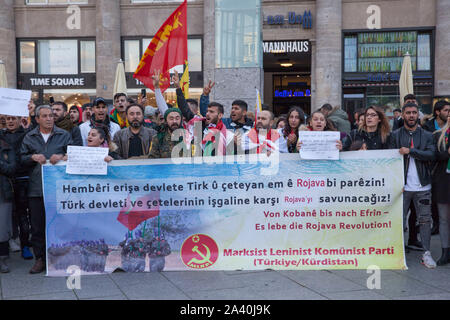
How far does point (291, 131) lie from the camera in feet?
21.2

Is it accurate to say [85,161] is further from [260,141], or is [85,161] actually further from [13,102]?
[260,141]

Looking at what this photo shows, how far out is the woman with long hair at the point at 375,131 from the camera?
5.94 m

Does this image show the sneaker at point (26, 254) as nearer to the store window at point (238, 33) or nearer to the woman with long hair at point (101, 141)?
the woman with long hair at point (101, 141)

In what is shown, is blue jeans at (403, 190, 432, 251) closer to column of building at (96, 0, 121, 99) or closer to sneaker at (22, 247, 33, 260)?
sneaker at (22, 247, 33, 260)

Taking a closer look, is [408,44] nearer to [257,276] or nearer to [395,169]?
[395,169]

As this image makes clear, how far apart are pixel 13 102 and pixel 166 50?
2702 millimetres

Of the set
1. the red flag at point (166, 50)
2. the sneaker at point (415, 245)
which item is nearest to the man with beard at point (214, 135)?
the red flag at point (166, 50)

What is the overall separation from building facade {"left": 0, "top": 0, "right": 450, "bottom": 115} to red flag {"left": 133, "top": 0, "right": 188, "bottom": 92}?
426 inches

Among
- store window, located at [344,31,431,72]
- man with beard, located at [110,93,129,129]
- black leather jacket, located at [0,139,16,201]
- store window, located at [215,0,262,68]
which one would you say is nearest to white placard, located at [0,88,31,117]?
black leather jacket, located at [0,139,16,201]

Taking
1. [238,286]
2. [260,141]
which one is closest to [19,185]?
[260,141]

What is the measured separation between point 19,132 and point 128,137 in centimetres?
138

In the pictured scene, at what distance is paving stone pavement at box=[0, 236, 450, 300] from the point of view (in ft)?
14.8

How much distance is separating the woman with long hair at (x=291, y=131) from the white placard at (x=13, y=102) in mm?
3204

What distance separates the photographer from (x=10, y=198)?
586cm
